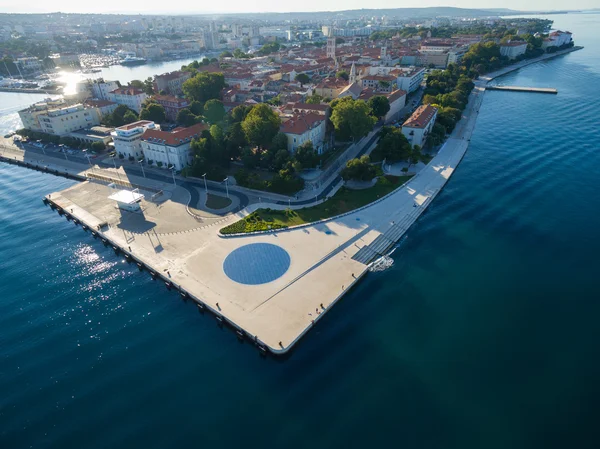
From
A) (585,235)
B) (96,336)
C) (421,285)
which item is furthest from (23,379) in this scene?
(585,235)

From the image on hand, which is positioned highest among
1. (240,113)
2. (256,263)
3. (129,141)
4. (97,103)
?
(240,113)

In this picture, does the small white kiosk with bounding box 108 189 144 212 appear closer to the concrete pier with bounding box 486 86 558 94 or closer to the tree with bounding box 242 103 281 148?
the tree with bounding box 242 103 281 148

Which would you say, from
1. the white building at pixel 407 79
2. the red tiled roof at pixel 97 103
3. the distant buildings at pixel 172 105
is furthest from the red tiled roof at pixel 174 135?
the white building at pixel 407 79

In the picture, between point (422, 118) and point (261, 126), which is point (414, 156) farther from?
point (261, 126)

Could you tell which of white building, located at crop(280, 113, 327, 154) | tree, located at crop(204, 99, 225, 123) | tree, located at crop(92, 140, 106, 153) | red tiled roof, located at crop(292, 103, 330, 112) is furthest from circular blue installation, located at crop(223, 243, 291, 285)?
tree, located at crop(92, 140, 106, 153)

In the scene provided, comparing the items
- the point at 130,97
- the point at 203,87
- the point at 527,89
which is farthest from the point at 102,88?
the point at 527,89

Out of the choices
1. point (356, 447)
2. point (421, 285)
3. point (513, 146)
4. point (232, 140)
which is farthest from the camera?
point (513, 146)

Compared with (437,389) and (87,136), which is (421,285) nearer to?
(437,389)
